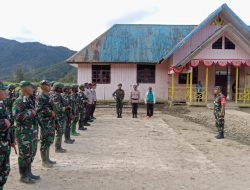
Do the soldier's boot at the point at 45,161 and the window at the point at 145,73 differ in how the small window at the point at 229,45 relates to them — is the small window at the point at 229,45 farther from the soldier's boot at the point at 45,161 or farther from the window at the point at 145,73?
the soldier's boot at the point at 45,161

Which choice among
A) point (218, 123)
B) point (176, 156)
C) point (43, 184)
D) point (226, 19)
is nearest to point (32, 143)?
point (43, 184)

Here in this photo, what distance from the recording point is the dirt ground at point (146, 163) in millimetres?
6645

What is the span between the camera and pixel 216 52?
23.7m

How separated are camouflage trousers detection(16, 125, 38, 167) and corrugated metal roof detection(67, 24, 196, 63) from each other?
18.8 metres

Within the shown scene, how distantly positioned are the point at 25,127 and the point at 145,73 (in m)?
20.2

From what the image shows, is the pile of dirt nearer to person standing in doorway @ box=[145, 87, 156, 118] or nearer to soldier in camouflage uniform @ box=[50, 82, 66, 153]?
person standing in doorway @ box=[145, 87, 156, 118]

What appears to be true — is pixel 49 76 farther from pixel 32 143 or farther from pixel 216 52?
pixel 32 143

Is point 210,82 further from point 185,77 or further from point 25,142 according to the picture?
point 25,142

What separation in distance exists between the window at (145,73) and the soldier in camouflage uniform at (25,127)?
19.9 meters

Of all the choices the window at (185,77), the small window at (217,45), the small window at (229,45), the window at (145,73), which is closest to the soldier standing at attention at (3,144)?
the small window at (217,45)

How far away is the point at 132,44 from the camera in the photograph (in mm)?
26812

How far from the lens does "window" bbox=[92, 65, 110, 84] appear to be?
85.9 feet

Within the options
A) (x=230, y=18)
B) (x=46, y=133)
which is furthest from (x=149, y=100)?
(x=46, y=133)

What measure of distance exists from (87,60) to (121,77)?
2.50 metres
